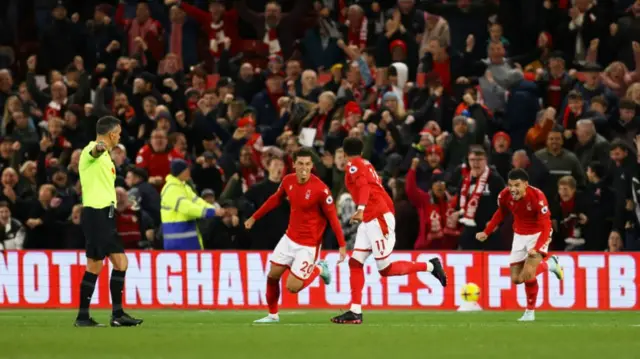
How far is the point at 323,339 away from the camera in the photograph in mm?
13648

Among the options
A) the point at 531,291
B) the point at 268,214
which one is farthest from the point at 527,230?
the point at 268,214

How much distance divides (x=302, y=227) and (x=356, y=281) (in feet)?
2.93

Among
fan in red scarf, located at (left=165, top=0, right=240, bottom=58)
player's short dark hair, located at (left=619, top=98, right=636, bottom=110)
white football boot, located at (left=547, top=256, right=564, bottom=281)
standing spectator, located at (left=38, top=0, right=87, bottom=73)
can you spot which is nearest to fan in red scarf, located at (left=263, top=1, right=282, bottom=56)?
fan in red scarf, located at (left=165, top=0, right=240, bottom=58)

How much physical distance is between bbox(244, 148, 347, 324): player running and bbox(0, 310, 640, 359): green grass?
57 centimetres

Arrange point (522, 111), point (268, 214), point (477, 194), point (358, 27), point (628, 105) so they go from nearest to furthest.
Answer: point (477, 194)
point (268, 214)
point (628, 105)
point (522, 111)
point (358, 27)

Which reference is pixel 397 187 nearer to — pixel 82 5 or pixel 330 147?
pixel 330 147

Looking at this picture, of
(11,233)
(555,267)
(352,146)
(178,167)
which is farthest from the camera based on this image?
(11,233)

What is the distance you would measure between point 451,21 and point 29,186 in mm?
8512

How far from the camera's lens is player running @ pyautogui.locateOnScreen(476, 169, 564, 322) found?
17.3 metres

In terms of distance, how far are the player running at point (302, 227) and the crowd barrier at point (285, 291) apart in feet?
14.9

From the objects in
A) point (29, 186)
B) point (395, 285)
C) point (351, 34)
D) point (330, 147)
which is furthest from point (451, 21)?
point (29, 186)

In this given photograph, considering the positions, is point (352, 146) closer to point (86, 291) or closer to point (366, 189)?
point (366, 189)

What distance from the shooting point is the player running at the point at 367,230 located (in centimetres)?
1609

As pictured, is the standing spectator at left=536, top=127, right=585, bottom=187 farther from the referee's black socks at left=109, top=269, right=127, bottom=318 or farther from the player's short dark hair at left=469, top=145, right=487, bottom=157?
the referee's black socks at left=109, top=269, right=127, bottom=318
